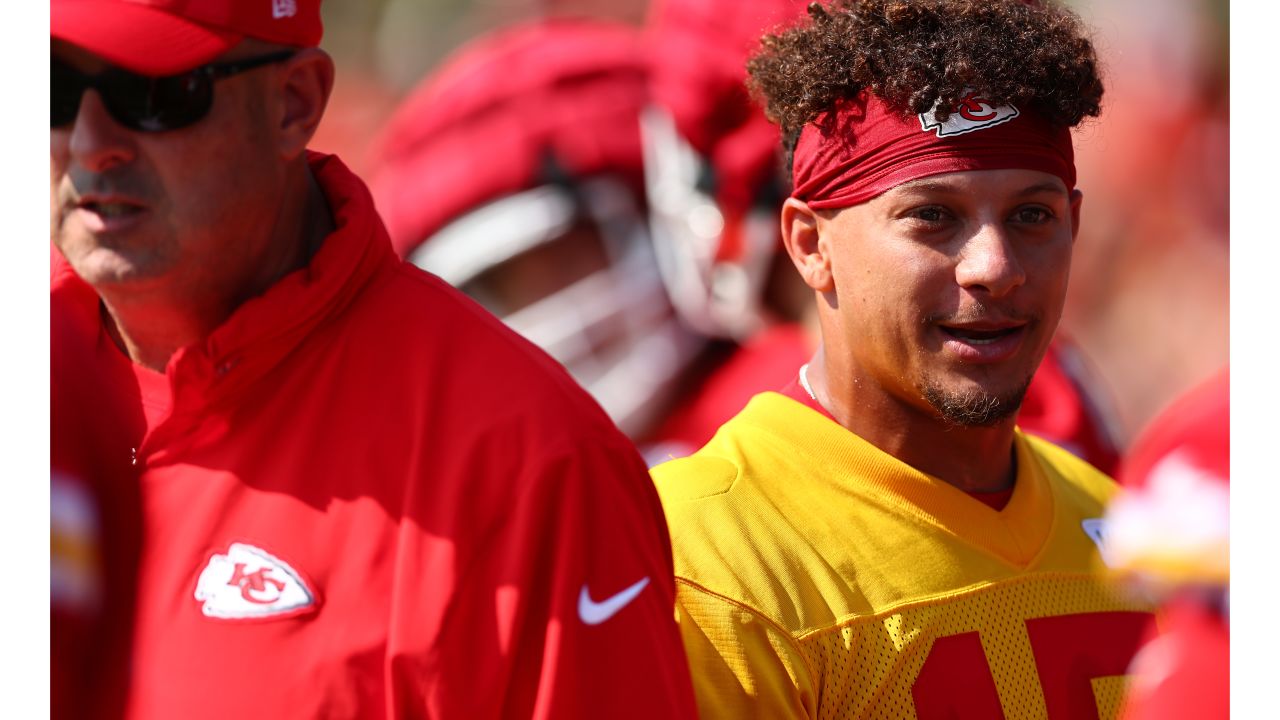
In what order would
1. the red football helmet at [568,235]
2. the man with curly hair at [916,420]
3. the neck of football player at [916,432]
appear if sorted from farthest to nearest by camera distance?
the red football helmet at [568,235] → the neck of football player at [916,432] → the man with curly hair at [916,420]

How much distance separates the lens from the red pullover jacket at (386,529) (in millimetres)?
2500

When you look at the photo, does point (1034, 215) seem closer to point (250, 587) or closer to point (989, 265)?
point (989, 265)

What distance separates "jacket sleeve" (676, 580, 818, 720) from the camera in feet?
9.09

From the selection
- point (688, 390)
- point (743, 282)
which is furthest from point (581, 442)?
point (688, 390)

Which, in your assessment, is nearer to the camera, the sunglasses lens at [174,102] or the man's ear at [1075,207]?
the sunglasses lens at [174,102]

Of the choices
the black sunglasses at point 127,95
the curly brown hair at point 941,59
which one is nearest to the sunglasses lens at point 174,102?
the black sunglasses at point 127,95

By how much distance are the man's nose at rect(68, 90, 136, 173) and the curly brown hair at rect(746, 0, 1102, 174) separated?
119 cm

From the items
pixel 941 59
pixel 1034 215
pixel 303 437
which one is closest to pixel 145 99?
pixel 303 437

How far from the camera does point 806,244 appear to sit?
3.29 m

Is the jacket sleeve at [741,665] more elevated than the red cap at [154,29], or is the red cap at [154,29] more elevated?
the red cap at [154,29]

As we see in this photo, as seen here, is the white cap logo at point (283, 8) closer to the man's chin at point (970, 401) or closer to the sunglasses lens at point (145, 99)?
the sunglasses lens at point (145, 99)

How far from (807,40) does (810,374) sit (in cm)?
61

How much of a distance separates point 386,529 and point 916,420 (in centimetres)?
106

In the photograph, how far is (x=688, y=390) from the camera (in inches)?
239
